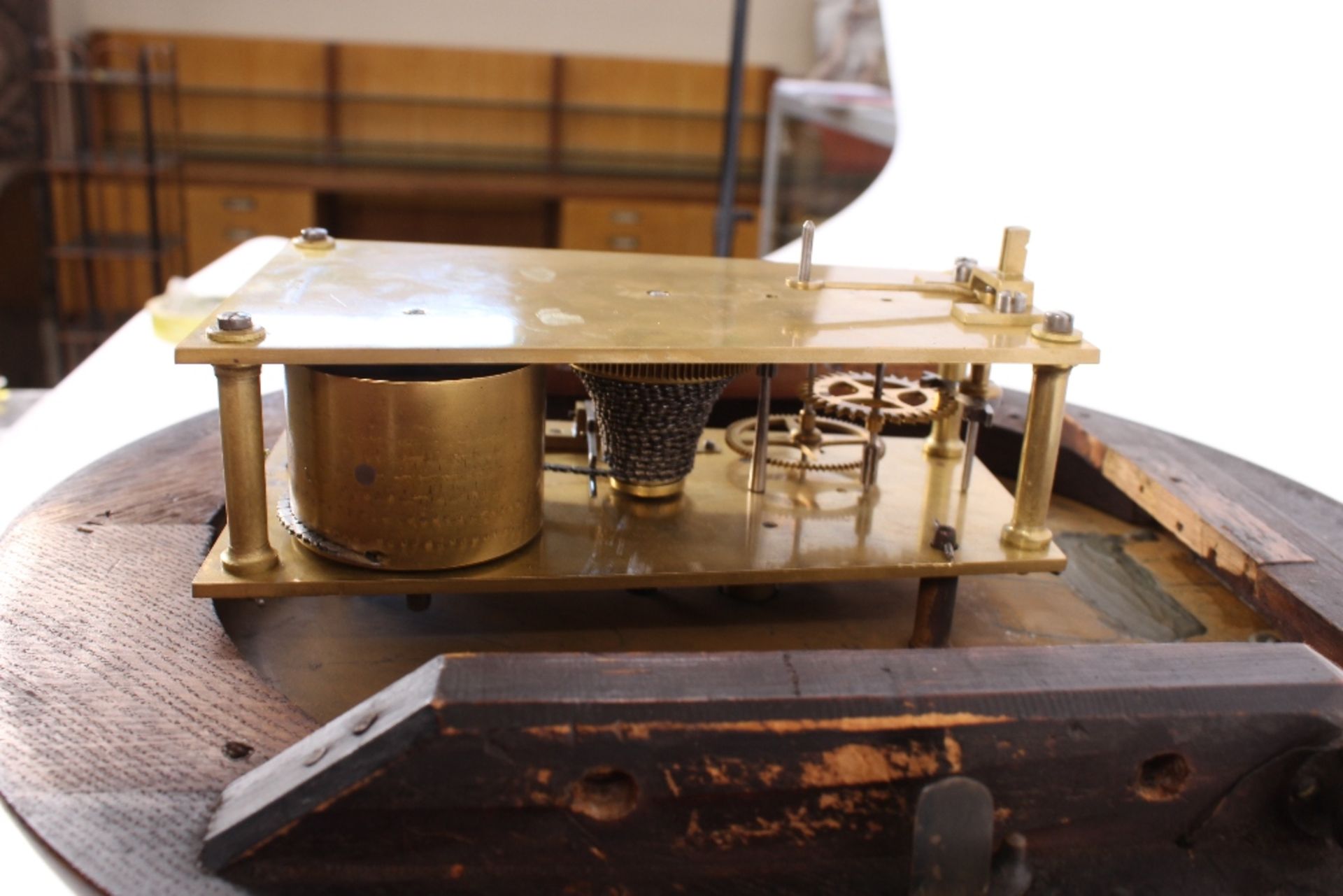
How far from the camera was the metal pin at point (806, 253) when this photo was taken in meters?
1.13

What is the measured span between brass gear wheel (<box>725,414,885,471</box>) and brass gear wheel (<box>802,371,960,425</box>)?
0.12ft

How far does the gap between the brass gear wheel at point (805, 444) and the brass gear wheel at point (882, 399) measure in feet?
0.12

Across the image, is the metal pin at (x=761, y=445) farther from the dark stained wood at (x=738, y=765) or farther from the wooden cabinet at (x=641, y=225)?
the wooden cabinet at (x=641, y=225)

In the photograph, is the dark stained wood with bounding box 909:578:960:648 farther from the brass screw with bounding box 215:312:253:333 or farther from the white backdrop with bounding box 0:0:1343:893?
the brass screw with bounding box 215:312:253:333

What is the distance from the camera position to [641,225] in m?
5.41

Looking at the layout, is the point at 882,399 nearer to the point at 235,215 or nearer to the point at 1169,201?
the point at 1169,201

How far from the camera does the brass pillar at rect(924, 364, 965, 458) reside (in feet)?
4.32

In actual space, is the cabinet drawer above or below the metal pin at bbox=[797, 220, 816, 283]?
below

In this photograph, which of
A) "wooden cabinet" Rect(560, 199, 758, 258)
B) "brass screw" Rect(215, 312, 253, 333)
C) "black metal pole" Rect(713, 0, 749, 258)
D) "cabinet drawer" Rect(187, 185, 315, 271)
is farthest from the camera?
"wooden cabinet" Rect(560, 199, 758, 258)

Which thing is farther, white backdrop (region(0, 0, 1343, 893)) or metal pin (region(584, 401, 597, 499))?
white backdrop (region(0, 0, 1343, 893))

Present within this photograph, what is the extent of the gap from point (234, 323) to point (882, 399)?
0.60 m

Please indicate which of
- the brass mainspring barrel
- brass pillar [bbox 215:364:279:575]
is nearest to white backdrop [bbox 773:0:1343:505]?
the brass mainspring barrel

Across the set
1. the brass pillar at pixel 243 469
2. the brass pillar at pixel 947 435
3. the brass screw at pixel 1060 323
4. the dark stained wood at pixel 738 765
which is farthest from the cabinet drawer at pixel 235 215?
the dark stained wood at pixel 738 765

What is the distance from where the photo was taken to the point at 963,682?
73cm
